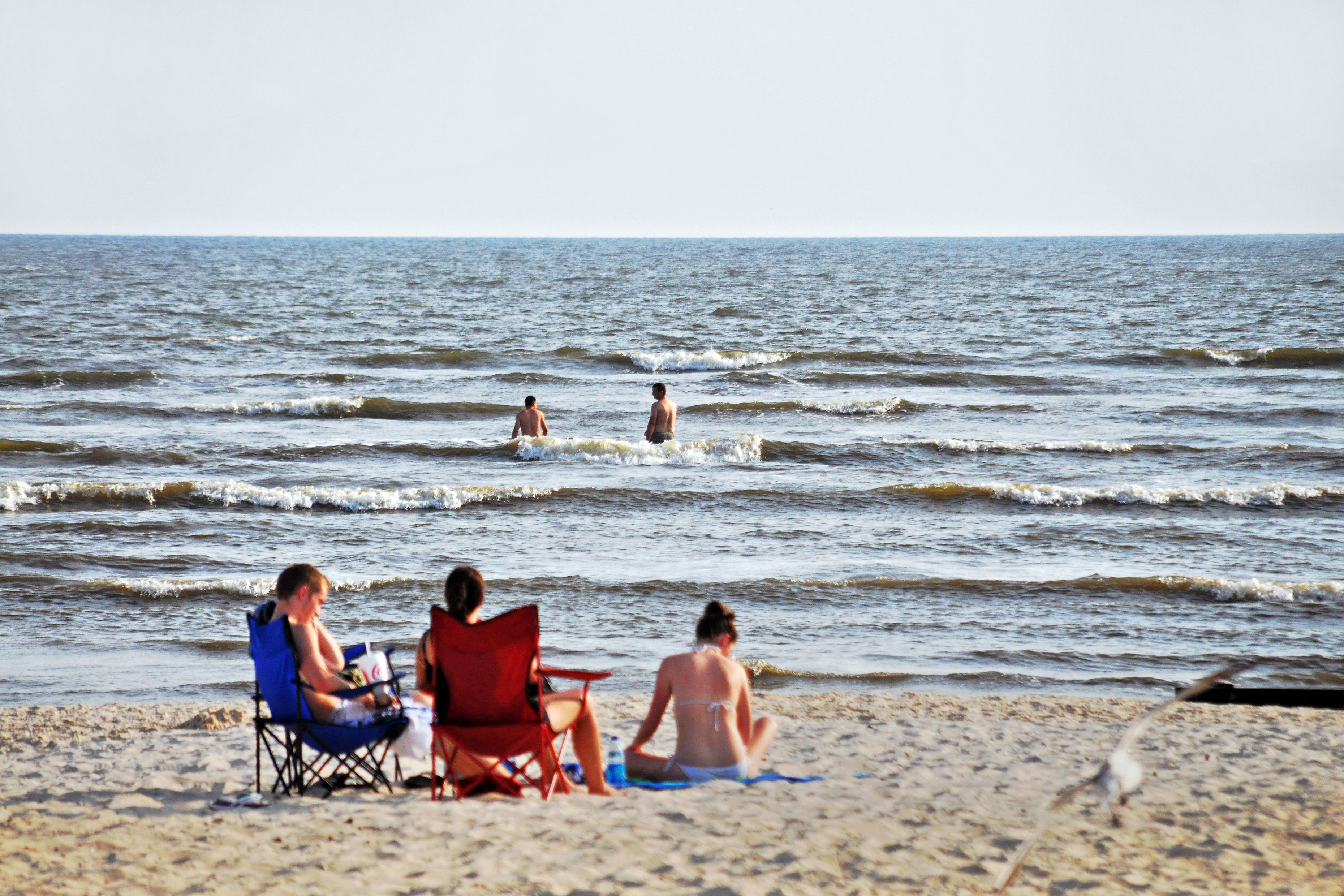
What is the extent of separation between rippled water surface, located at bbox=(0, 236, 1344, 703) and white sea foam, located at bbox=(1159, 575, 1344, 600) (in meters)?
0.03

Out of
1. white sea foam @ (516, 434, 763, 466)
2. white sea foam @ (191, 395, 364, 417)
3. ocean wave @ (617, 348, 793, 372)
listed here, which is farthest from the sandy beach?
ocean wave @ (617, 348, 793, 372)

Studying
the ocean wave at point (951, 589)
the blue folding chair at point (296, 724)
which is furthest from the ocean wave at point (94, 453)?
the blue folding chair at point (296, 724)

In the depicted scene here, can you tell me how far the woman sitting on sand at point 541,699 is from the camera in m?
5.13

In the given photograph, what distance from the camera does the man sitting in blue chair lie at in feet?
17.0

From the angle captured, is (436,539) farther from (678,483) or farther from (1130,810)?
(1130,810)

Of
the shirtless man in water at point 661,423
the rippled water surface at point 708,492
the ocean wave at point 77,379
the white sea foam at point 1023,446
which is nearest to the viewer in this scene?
the rippled water surface at point 708,492

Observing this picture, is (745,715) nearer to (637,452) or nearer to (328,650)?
(328,650)

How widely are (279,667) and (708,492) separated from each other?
393 inches

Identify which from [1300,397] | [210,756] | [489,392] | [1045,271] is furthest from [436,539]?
[1045,271]

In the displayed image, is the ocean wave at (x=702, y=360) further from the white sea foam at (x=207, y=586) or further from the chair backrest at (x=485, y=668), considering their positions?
the chair backrest at (x=485, y=668)

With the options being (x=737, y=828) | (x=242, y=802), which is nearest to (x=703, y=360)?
(x=242, y=802)

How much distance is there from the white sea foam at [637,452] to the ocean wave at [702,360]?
1000cm

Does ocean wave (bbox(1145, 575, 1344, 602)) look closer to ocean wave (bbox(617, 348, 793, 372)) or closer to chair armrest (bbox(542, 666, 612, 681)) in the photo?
chair armrest (bbox(542, 666, 612, 681))

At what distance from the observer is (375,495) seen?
47.0 ft
